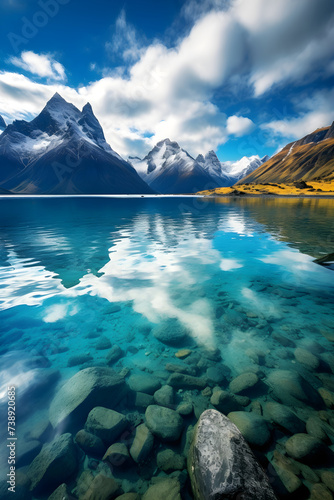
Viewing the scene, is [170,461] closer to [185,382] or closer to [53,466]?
[185,382]

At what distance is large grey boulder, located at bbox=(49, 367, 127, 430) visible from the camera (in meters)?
4.91

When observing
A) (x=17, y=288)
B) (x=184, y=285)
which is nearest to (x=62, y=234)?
(x=17, y=288)

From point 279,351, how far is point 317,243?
58.7ft

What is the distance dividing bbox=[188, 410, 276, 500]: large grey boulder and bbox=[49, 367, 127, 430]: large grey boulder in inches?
93.8

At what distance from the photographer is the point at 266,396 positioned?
536 centimetres

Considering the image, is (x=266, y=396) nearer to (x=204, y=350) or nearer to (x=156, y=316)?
(x=204, y=350)

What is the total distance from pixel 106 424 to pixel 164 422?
1229 mm

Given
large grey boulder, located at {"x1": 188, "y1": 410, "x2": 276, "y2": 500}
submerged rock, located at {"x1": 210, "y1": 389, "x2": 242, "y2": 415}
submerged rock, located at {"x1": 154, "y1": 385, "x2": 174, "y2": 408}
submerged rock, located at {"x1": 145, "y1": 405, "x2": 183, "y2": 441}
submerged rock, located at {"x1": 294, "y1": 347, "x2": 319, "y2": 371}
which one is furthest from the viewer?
submerged rock, located at {"x1": 294, "y1": 347, "x2": 319, "y2": 371}

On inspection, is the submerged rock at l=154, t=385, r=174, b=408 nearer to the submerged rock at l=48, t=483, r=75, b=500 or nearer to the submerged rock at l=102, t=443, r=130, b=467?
the submerged rock at l=102, t=443, r=130, b=467

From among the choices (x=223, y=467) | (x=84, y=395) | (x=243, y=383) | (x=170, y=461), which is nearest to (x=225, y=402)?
(x=243, y=383)

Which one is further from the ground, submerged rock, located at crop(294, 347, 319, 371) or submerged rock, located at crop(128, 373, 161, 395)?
submerged rock, located at crop(294, 347, 319, 371)

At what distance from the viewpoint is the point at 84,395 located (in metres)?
5.23

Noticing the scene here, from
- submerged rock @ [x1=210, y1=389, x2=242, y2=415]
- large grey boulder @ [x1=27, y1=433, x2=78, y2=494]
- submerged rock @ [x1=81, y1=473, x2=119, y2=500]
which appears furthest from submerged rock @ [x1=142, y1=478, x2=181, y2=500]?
submerged rock @ [x1=210, y1=389, x2=242, y2=415]

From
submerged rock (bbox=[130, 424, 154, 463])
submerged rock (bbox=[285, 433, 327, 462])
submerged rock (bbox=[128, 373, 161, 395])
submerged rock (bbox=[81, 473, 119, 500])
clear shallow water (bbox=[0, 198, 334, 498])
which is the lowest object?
clear shallow water (bbox=[0, 198, 334, 498])
